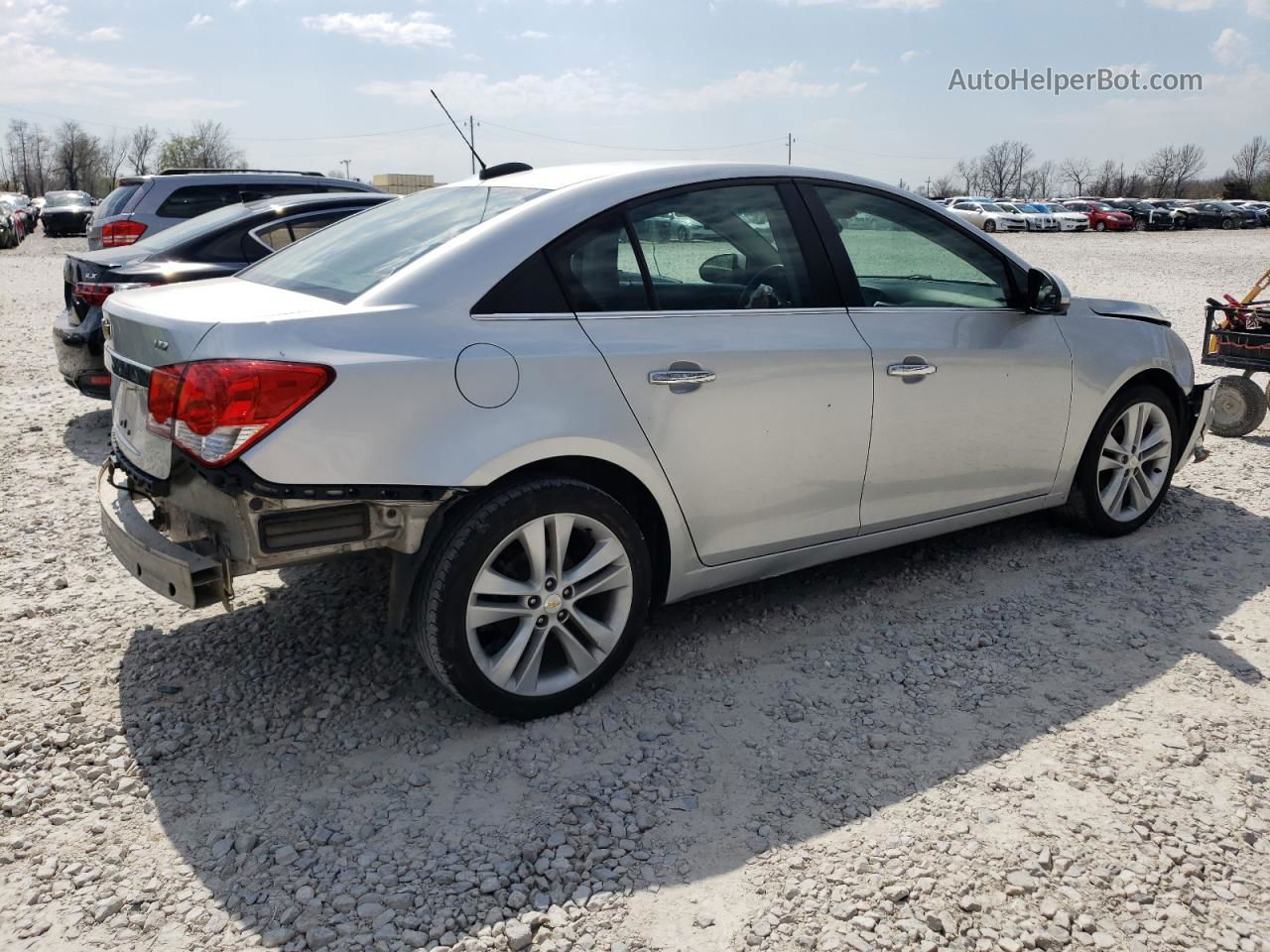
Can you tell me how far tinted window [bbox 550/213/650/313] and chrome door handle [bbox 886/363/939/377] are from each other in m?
1.04

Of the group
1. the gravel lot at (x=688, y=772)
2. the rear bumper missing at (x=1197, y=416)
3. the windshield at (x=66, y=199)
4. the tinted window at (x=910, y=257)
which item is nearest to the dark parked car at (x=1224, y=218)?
the windshield at (x=66, y=199)

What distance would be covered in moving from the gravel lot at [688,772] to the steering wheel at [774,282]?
50.6 inches

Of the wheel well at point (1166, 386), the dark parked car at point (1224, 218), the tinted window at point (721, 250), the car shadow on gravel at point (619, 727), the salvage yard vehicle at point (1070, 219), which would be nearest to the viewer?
the car shadow on gravel at point (619, 727)

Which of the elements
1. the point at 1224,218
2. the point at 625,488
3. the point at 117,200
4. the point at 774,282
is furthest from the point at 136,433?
the point at 1224,218

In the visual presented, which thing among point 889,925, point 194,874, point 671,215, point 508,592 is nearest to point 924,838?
point 889,925

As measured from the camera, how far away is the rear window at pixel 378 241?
11.0 feet

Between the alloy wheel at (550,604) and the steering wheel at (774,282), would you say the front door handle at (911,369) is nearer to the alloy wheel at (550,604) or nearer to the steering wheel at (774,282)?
the steering wheel at (774,282)

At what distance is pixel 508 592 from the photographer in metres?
3.23

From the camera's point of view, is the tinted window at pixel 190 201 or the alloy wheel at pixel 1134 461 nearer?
the alloy wheel at pixel 1134 461

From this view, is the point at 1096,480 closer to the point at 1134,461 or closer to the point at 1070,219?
the point at 1134,461

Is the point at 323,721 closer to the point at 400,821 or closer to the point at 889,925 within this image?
the point at 400,821

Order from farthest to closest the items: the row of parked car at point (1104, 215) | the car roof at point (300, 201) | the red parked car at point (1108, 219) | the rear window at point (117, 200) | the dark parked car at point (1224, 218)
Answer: the dark parked car at point (1224, 218), the red parked car at point (1108, 219), the row of parked car at point (1104, 215), the rear window at point (117, 200), the car roof at point (300, 201)

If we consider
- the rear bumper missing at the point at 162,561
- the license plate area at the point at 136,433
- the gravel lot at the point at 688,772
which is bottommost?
the gravel lot at the point at 688,772

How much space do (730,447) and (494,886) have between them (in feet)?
5.36
